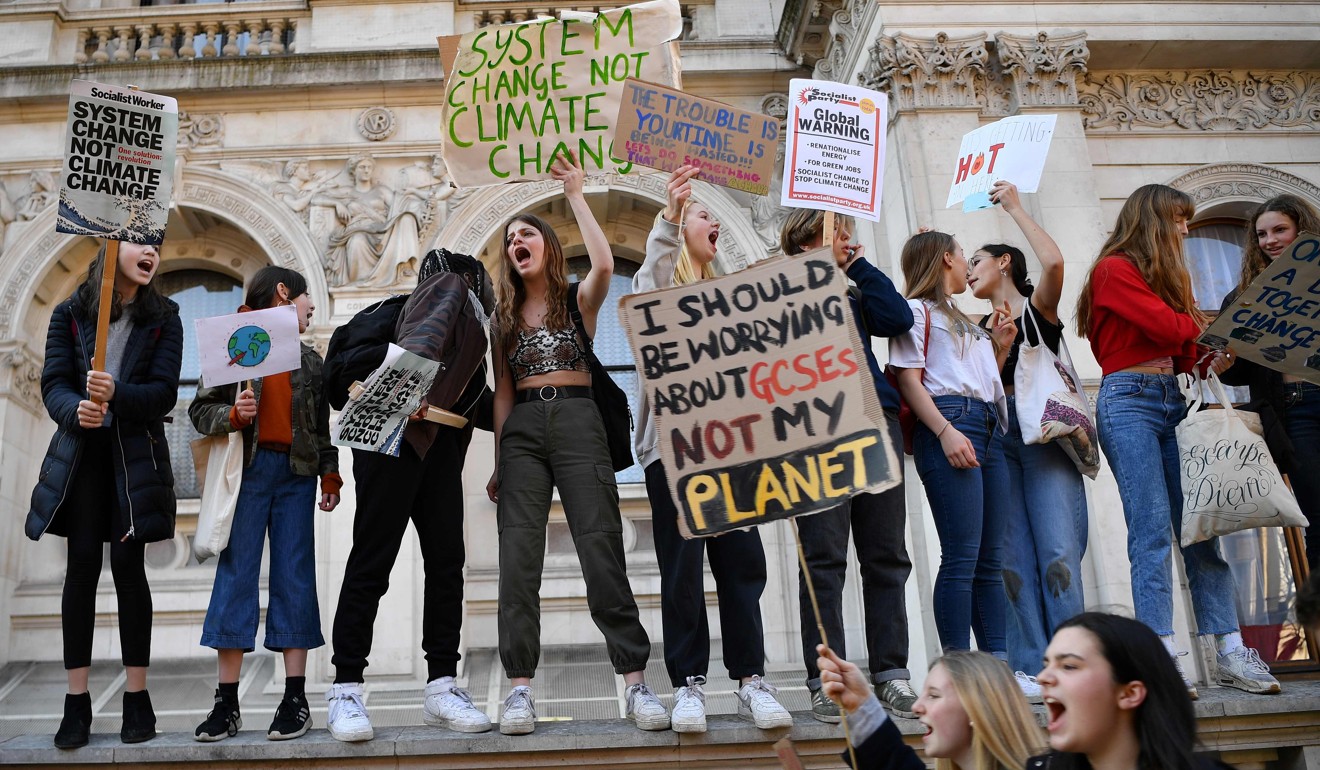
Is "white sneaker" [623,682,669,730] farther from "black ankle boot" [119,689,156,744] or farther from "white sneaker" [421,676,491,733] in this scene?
"black ankle boot" [119,689,156,744]

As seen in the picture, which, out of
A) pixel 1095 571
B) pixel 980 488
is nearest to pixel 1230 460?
pixel 980 488

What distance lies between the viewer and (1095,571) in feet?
28.0

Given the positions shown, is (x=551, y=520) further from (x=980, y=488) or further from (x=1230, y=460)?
(x=1230, y=460)

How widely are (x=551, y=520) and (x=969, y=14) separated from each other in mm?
5821

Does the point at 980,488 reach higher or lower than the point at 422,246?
lower

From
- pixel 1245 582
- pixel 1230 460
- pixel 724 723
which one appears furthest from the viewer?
pixel 1245 582

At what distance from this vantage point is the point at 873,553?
5.36m

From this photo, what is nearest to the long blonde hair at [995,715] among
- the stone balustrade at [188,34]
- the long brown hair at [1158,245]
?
the long brown hair at [1158,245]

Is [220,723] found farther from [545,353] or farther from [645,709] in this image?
[545,353]

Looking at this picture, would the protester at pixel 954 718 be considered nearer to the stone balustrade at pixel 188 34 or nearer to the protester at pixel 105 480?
the protester at pixel 105 480

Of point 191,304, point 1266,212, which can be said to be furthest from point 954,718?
point 191,304

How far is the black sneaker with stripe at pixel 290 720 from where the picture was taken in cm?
511

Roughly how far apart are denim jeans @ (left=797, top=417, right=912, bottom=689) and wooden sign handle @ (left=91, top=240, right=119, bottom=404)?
11.0 feet

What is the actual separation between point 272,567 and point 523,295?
179 centimetres
